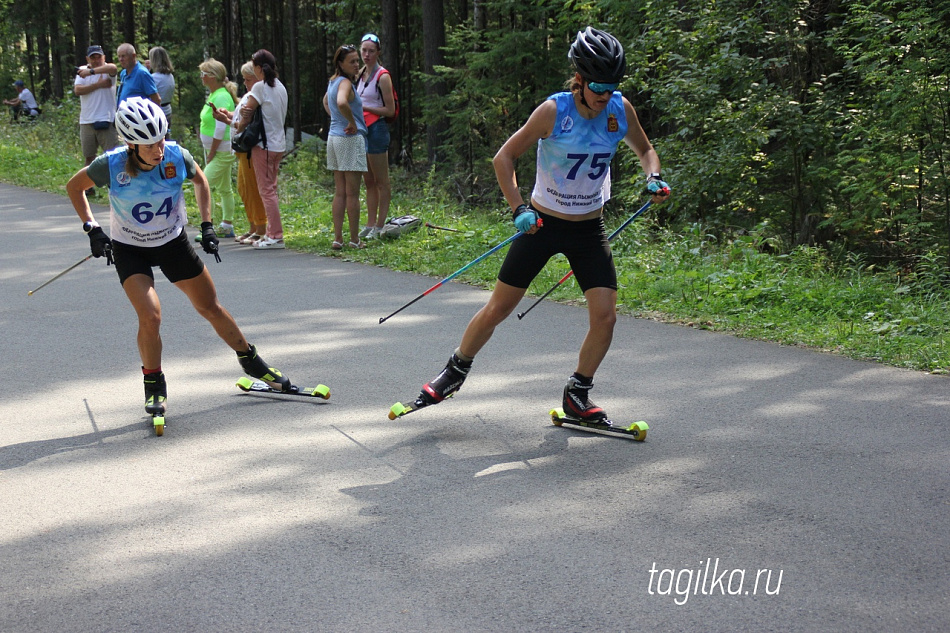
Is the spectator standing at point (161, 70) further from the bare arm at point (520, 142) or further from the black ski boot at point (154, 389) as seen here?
the bare arm at point (520, 142)

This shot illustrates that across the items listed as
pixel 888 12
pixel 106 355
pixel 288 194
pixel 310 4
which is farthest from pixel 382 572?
pixel 310 4

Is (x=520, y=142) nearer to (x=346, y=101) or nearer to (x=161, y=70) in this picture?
(x=346, y=101)

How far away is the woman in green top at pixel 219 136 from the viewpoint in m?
11.9

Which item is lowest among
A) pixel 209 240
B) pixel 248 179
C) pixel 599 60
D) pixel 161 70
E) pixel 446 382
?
pixel 446 382

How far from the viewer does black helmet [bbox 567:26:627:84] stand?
4.84 metres

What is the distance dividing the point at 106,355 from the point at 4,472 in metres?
2.36

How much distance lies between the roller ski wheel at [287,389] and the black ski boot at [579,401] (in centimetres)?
161

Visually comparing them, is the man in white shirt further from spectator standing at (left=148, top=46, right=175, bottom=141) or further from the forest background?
the forest background

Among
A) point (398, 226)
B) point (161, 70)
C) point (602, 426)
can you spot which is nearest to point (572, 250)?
point (602, 426)

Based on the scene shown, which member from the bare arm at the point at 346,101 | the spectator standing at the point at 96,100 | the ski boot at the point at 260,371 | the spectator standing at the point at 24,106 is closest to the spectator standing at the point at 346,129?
the bare arm at the point at 346,101

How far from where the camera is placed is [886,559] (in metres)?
3.79

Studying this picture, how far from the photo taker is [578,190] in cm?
521

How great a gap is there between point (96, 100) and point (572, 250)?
1142cm

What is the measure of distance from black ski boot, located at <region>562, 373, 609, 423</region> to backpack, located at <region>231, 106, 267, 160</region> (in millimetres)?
7042
